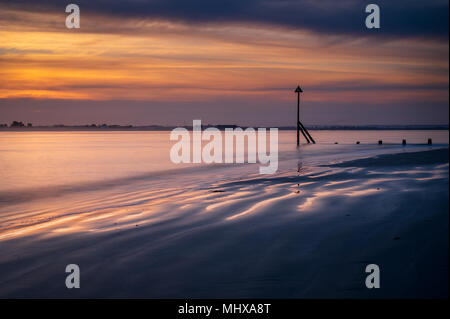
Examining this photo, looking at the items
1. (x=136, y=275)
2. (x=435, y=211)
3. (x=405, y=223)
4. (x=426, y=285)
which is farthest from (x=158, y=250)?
(x=435, y=211)

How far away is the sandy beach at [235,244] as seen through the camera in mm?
4520

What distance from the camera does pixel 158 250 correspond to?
5906 millimetres

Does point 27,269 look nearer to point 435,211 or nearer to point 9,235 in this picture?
point 9,235

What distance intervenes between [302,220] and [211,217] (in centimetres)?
173

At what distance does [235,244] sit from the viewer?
20.1ft

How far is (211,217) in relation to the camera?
8086 mm

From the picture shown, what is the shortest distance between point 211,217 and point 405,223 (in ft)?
11.2

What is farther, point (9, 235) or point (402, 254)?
point (9, 235)

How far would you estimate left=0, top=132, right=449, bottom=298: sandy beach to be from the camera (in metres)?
4.52

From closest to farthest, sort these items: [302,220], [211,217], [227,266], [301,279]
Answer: [301,279] < [227,266] < [302,220] < [211,217]
